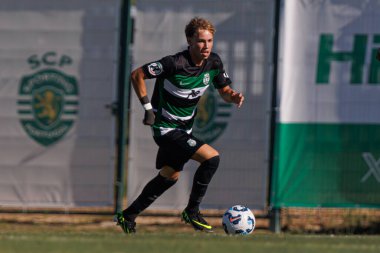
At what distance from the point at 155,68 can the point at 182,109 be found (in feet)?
1.64

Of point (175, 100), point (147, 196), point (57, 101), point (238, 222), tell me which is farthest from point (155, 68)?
point (57, 101)

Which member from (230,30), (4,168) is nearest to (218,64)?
(230,30)

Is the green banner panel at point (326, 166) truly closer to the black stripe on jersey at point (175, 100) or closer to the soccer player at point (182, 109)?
the soccer player at point (182, 109)

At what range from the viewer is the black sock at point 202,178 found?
892 cm

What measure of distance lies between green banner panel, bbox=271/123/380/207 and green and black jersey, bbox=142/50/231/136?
7.97 feet

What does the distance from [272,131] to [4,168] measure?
3.19 m

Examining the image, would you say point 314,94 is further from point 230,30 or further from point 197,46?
point 197,46

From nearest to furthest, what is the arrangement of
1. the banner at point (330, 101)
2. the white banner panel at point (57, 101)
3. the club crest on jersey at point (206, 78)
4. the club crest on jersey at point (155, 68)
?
1. the club crest on jersey at point (155, 68)
2. the club crest on jersey at point (206, 78)
3. the banner at point (330, 101)
4. the white banner panel at point (57, 101)

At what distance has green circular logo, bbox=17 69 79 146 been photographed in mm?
11539

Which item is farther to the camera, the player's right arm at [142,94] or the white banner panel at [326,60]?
the white banner panel at [326,60]

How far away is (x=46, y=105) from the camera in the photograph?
1156cm

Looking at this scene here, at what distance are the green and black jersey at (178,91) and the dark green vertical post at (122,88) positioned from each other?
2376 millimetres

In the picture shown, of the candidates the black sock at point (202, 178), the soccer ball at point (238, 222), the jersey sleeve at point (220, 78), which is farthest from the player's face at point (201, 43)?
the soccer ball at point (238, 222)

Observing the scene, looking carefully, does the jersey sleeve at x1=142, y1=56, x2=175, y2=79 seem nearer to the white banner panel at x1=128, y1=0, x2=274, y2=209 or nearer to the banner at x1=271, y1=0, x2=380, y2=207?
the white banner panel at x1=128, y1=0, x2=274, y2=209
